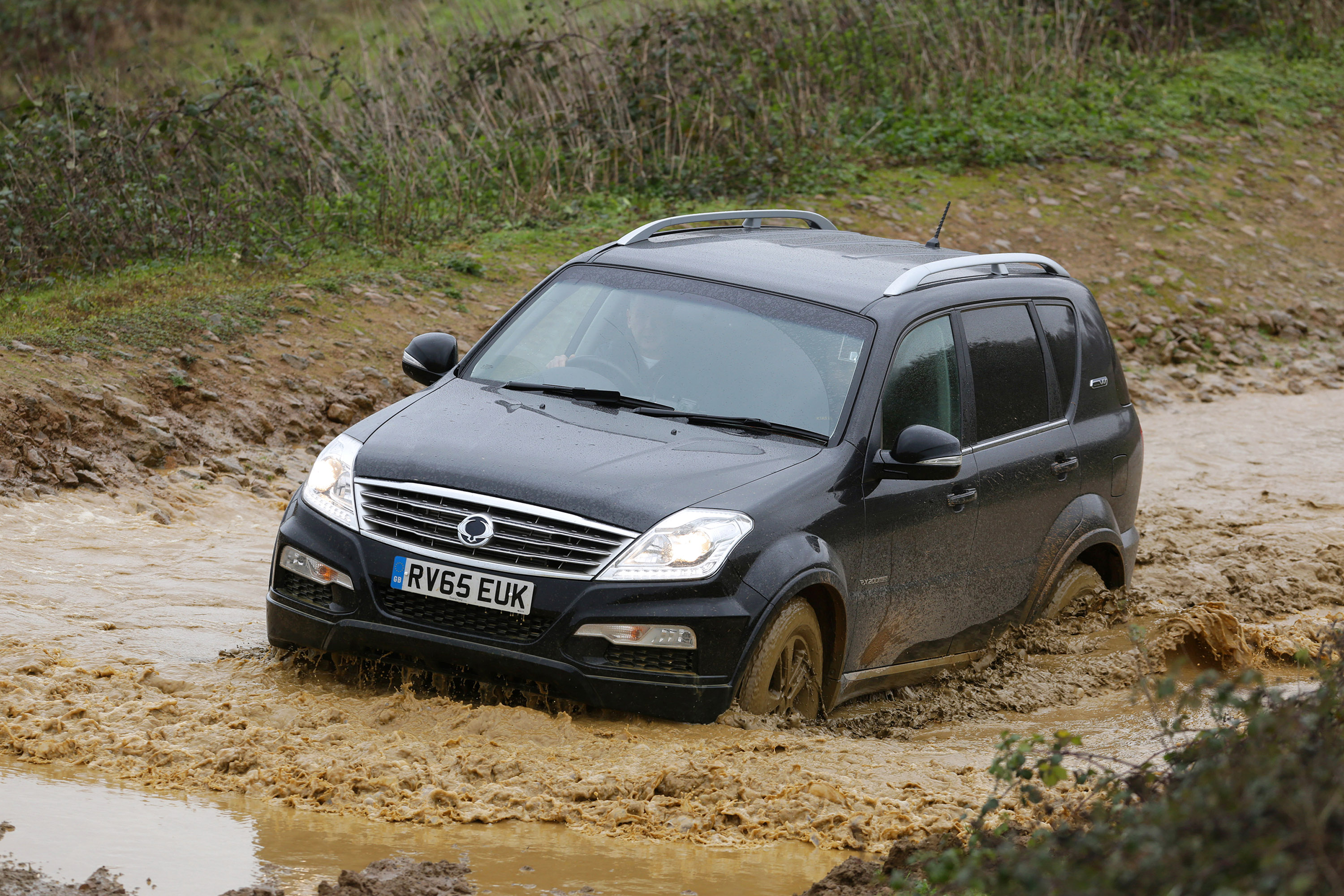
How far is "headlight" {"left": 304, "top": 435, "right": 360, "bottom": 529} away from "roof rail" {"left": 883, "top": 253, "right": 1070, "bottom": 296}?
220 cm

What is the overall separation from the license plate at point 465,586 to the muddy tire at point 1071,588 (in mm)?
2844

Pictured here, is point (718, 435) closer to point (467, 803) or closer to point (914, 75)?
point (467, 803)

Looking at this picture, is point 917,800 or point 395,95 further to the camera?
point 395,95

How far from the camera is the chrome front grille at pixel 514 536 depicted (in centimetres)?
475

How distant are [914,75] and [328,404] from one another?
982 centimetres

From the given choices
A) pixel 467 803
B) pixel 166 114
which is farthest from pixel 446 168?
pixel 467 803

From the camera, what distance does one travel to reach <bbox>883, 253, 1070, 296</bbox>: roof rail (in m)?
5.96

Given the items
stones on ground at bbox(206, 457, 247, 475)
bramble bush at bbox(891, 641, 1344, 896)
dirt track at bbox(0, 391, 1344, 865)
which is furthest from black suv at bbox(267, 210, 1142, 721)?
stones on ground at bbox(206, 457, 247, 475)

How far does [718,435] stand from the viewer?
17.6ft

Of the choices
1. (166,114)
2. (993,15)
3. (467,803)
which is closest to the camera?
(467,803)

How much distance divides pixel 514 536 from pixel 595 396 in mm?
1025

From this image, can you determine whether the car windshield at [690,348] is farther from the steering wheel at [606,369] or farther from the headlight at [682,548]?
the headlight at [682,548]

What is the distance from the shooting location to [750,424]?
5.45 meters

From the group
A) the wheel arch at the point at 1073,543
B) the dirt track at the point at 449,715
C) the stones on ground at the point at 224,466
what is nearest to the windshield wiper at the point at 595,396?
the dirt track at the point at 449,715
